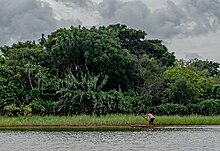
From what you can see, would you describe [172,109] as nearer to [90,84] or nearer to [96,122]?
[90,84]

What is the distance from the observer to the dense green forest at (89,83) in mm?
50500

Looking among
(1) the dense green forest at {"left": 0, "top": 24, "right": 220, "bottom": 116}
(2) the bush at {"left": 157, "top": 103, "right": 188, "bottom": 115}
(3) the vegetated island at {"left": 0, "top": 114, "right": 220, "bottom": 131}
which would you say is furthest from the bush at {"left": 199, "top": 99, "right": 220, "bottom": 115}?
(3) the vegetated island at {"left": 0, "top": 114, "right": 220, "bottom": 131}

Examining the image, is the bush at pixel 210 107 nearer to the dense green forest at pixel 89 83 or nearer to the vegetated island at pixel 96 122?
the dense green forest at pixel 89 83

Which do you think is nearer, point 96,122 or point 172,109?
point 96,122

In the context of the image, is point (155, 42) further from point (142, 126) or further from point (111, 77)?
point (142, 126)

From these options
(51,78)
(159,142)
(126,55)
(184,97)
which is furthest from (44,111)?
(159,142)

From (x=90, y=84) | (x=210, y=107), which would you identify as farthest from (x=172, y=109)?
(x=90, y=84)

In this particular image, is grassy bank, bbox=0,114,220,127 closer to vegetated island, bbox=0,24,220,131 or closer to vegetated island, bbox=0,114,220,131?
vegetated island, bbox=0,114,220,131

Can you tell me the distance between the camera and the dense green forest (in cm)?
5050

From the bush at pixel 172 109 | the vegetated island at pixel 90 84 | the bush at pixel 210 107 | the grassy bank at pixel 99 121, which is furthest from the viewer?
the bush at pixel 210 107

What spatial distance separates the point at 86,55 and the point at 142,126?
15.1 m

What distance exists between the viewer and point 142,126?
40062 mm

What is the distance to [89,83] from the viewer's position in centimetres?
5088

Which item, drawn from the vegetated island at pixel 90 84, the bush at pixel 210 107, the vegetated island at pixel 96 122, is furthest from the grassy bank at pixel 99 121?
the bush at pixel 210 107
